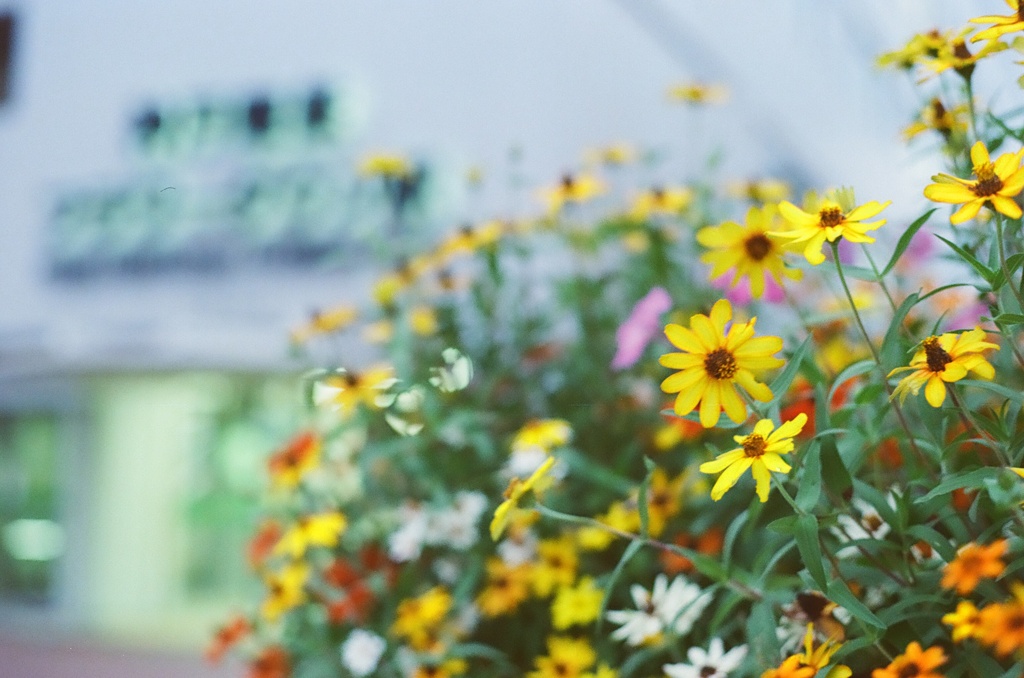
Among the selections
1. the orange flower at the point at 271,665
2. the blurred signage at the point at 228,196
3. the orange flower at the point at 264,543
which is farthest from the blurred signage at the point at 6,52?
the orange flower at the point at 271,665

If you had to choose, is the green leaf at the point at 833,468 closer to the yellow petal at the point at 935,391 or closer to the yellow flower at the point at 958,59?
the yellow petal at the point at 935,391

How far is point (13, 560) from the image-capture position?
477 centimetres

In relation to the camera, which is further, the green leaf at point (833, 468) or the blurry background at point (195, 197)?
the blurry background at point (195, 197)

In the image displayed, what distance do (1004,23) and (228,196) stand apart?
13.0ft

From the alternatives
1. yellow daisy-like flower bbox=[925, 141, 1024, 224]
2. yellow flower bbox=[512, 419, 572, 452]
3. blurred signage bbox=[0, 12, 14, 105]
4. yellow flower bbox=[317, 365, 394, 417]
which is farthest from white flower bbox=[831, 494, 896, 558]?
blurred signage bbox=[0, 12, 14, 105]

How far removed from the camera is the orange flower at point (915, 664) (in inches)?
17.9

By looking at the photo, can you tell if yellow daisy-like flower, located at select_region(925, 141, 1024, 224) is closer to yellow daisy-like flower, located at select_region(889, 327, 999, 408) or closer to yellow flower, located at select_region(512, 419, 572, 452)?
yellow daisy-like flower, located at select_region(889, 327, 999, 408)

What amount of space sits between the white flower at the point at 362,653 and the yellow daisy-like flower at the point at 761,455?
0.54 metres

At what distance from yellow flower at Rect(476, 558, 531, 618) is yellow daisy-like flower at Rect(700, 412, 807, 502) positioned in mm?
481

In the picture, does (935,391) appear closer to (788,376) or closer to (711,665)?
(788,376)

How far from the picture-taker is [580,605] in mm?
856

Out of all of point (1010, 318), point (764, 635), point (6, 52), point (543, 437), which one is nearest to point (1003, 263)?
point (1010, 318)

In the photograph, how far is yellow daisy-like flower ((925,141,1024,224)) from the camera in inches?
18.3

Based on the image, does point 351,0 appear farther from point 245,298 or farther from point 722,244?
point 722,244
